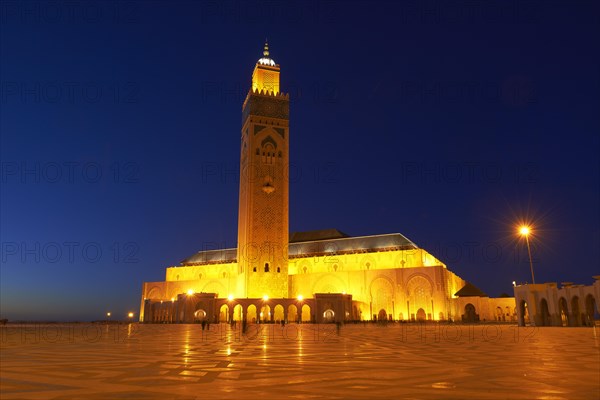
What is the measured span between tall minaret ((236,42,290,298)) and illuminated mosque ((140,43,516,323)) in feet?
0.36

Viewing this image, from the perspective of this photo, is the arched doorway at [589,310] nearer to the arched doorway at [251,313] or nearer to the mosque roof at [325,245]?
the mosque roof at [325,245]

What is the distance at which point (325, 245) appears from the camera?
61344 millimetres

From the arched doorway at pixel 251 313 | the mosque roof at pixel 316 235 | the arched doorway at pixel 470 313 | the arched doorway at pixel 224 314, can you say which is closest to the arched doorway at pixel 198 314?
the arched doorway at pixel 224 314

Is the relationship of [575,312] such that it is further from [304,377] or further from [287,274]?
[304,377]

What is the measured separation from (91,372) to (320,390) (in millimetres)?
3915

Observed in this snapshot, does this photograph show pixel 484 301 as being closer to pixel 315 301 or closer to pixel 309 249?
pixel 315 301

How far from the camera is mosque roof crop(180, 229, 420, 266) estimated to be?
187 ft

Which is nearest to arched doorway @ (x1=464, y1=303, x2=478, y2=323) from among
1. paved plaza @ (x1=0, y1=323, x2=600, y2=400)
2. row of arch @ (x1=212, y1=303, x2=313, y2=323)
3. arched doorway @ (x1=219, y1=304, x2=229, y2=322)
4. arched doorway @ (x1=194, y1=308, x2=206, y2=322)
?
row of arch @ (x1=212, y1=303, x2=313, y2=323)

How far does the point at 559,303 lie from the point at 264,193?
30.5 meters

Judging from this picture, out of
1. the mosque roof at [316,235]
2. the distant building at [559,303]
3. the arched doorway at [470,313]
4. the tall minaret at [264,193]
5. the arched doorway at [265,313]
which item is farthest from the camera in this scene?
the mosque roof at [316,235]

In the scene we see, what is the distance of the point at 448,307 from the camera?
157ft

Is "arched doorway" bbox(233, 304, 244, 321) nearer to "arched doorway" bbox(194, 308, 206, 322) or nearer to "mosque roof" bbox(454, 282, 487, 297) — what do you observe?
"arched doorway" bbox(194, 308, 206, 322)

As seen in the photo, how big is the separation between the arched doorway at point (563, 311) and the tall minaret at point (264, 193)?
2650 cm

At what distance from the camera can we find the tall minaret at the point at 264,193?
50281mm
